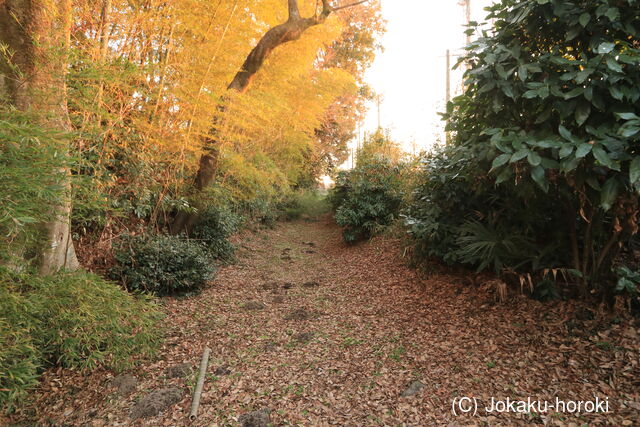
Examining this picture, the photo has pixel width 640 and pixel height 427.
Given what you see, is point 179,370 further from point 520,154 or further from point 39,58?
point 520,154

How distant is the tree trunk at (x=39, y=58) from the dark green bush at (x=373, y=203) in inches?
181

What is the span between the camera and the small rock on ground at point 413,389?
6.88 ft

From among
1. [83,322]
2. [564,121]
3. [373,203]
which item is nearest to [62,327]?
[83,322]

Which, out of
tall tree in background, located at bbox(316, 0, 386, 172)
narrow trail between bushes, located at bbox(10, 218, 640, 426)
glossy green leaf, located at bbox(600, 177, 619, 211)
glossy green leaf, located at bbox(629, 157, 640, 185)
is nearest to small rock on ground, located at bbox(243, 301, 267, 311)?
narrow trail between bushes, located at bbox(10, 218, 640, 426)

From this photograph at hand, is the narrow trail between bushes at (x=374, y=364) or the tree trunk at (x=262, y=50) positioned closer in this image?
the narrow trail between bushes at (x=374, y=364)

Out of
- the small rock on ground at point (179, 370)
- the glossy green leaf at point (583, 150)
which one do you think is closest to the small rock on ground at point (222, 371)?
the small rock on ground at point (179, 370)

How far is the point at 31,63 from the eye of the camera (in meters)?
2.22

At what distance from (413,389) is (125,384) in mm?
1828

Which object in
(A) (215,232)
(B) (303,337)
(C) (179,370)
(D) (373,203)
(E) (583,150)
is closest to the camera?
(E) (583,150)

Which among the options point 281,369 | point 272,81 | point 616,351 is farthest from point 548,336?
point 272,81

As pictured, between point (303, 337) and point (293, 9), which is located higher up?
point (293, 9)

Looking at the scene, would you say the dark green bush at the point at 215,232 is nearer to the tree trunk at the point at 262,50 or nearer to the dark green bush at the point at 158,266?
the tree trunk at the point at 262,50

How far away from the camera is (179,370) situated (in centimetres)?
234

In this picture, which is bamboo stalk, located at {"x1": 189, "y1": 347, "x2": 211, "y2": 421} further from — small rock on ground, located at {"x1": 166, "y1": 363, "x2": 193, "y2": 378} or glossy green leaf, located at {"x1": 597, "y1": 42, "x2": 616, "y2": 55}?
glossy green leaf, located at {"x1": 597, "y1": 42, "x2": 616, "y2": 55}
